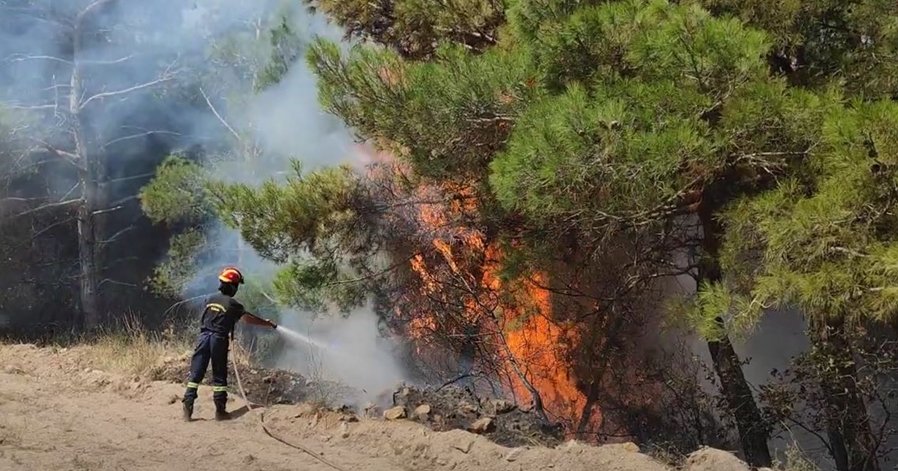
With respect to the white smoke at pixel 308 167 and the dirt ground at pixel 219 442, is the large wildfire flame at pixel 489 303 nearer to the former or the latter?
the white smoke at pixel 308 167

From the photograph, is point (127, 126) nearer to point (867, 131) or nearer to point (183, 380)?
point (183, 380)

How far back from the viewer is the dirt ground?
5832 millimetres

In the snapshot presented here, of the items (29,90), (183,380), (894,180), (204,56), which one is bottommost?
(183,380)

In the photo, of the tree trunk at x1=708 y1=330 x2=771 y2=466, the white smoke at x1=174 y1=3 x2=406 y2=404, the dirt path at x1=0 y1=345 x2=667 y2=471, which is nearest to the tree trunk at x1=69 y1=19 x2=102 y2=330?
the white smoke at x1=174 y1=3 x2=406 y2=404

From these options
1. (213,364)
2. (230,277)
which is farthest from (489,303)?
(213,364)

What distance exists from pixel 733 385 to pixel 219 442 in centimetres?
546

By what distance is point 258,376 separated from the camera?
9.67 m

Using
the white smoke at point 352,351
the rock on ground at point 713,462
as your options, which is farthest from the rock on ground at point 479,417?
the white smoke at point 352,351

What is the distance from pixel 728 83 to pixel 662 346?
717cm

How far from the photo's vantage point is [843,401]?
7238 millimetres

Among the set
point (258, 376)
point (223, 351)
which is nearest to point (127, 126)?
point (258, 376)

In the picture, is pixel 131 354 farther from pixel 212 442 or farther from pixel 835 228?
pixel 835 228

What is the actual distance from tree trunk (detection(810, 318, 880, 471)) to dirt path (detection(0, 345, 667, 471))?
2.48 m

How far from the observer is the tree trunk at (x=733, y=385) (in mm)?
7680
